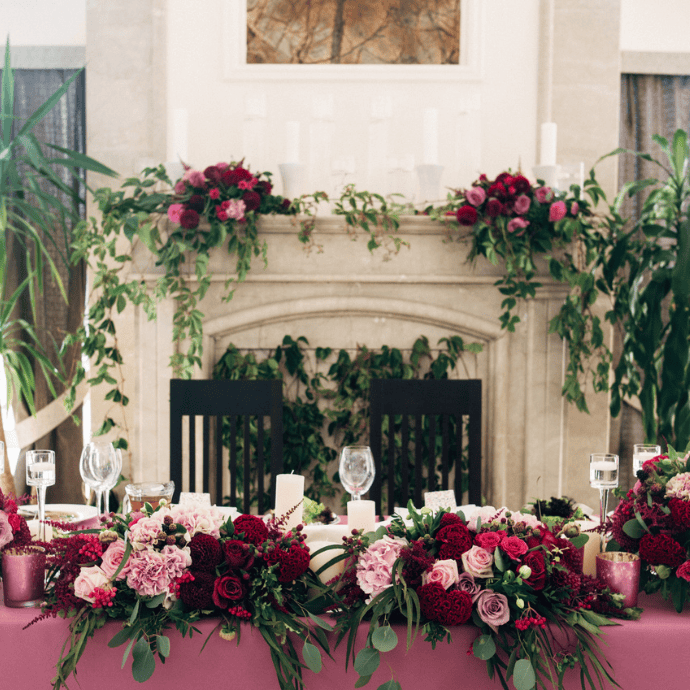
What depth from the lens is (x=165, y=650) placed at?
36.8 inches

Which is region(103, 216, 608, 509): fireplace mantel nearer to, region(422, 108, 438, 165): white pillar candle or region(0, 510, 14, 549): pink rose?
region(422, 108, 438, 165): white pillar candle

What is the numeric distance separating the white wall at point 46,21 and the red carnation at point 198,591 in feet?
9.40

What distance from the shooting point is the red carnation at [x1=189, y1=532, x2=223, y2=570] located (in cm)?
101

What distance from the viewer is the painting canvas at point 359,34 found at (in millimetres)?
2842

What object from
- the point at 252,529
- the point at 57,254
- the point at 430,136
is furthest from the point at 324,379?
the point at 252,529

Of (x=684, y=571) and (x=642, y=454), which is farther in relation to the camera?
(x=642, y=454)

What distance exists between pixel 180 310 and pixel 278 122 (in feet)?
3.03

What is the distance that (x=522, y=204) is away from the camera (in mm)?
2490

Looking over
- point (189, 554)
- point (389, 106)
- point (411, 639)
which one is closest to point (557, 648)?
point (411, 639)

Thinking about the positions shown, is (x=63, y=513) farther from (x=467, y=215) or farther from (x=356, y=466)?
(x=467, y=215)

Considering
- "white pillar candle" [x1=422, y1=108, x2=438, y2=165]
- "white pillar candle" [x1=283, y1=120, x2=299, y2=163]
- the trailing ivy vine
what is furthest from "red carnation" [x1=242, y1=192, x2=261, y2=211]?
"white pillar candle" [x1=422, y1=108, x2=438, y2=165]

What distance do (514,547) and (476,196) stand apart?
69.9 inches

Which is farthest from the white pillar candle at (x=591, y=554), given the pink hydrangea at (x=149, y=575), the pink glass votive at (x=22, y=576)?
the pink glass votive at (x=22, y=576)

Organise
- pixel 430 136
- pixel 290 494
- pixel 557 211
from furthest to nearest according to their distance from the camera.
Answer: pixel 430 136
pixel 557 211
pixel 290 494
